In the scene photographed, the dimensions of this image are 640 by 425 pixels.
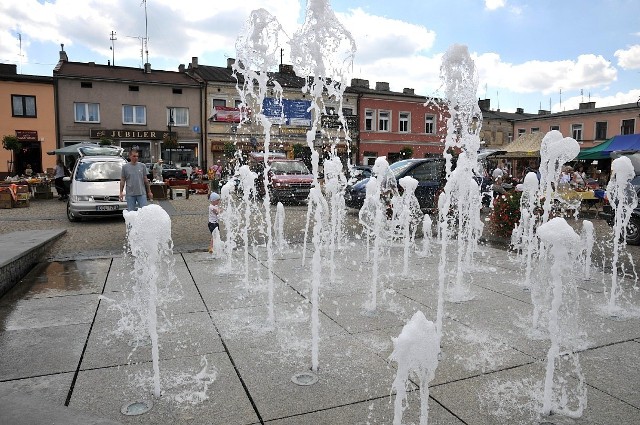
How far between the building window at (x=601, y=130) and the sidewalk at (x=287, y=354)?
38924 mm

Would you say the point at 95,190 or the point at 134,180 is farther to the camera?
the point at 95,190

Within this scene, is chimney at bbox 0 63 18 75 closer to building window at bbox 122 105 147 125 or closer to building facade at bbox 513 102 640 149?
building window at bbox 122 105 147 125

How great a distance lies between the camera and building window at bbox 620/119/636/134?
36156 mm

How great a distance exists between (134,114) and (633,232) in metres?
30.1

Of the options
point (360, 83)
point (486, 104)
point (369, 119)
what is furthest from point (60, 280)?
point (486, 104)

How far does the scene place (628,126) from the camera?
3669cm

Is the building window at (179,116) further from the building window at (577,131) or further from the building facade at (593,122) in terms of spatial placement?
the building window at (577,131)

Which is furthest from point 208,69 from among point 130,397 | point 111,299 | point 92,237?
→ point 130,397

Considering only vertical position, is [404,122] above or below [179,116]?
above

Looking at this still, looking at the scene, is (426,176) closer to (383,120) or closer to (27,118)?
(383,120)

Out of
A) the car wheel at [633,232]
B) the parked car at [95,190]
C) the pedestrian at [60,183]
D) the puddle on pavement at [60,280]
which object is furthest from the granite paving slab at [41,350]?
the pedestrian at [60,183]

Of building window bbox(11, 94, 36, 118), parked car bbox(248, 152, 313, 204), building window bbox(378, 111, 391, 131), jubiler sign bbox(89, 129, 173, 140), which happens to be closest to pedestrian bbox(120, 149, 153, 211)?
parked car bbox(248, 152, 313, 204)

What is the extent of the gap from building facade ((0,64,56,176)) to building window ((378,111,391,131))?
24047mm

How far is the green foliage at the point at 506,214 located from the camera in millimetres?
9469
